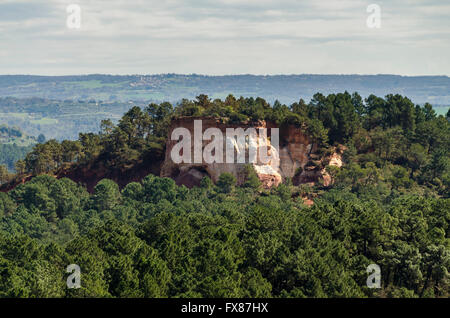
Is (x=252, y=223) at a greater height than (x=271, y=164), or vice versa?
(x=271, y=164)

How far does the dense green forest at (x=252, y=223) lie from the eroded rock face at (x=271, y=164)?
1.42 metres

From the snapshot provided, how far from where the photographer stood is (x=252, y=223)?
5381 cm

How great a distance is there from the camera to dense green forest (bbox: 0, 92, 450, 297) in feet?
135

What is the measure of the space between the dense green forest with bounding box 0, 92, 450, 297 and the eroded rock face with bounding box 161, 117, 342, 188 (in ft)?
→ 4.67

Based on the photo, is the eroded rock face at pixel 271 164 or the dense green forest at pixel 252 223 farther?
the eroded rock face at pixel 271 164

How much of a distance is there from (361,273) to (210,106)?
51.5m

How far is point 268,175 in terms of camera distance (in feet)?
283

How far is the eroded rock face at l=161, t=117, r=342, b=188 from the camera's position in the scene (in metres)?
85.9

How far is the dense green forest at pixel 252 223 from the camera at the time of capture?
41250 mm

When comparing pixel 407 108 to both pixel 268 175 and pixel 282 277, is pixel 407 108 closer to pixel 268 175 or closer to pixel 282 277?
pixel 268 175

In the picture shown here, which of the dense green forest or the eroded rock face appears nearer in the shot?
the dense green forest

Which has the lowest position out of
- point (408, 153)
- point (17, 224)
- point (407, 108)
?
point (17, 224)

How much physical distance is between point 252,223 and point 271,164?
33748 mm
